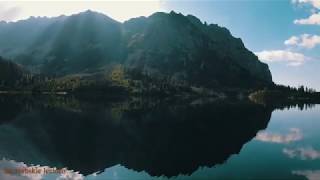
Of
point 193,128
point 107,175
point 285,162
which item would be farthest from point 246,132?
point 107,175

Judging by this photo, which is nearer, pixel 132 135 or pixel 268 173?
pixel 268 173

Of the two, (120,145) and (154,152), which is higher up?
(120,145)

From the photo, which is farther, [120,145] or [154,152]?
[120,145]

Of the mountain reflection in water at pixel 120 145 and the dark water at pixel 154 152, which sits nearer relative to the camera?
the dark water at pixel 154 152

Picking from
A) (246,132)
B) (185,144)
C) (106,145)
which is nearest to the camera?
(106,145)

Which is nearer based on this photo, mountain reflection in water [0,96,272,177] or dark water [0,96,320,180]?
dark water [0,96,320,180]

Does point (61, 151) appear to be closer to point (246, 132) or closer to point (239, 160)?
point (239, 160)

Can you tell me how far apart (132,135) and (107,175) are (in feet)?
154

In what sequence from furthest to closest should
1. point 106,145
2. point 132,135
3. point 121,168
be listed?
point 132,135
point 106,145
point 121,168

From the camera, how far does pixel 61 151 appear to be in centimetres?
7862

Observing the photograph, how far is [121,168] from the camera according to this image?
6644 centimetres

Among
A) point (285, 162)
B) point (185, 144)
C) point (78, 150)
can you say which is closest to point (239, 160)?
point (285, 162)

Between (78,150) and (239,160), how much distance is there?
32.2 metres

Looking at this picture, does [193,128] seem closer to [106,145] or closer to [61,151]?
[106,145]
